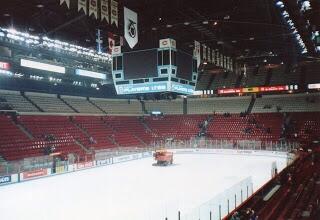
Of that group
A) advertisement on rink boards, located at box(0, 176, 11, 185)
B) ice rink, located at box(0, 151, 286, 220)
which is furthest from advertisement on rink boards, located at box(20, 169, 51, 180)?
advertisement on rink boards, located at box(0, 176, 11, 185)

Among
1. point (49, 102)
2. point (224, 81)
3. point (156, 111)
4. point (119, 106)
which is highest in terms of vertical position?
point (224, 81)

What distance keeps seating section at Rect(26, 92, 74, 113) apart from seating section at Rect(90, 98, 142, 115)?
586cm

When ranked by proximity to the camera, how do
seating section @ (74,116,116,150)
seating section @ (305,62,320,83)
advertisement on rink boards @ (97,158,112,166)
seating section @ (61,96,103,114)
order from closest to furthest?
advertisement on rink boards @ (97,158,112,166), seating section @ (74,116,116,150), seating section @ (61,96,103,114), seating section @ (305,62,320,83)

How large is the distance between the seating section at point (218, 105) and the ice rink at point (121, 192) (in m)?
20.2

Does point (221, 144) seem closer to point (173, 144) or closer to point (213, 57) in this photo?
point (173, 144)

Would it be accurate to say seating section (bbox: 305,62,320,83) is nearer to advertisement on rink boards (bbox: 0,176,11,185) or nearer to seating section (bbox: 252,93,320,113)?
seating section (bbox: 252,93,320,113)

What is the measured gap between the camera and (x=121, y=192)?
16156mm

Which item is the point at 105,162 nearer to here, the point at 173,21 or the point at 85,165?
the point at 85,165

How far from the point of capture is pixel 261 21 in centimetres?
1973

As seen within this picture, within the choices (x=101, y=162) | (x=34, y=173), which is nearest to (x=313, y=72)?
(x=101, y=162)

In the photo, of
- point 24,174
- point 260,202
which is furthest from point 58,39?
point 260,202

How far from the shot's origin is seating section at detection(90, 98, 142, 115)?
40812 millimetres

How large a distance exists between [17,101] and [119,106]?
14868mm

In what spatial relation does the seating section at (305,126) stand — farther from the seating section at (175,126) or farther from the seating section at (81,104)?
the seating section at (81,104)
